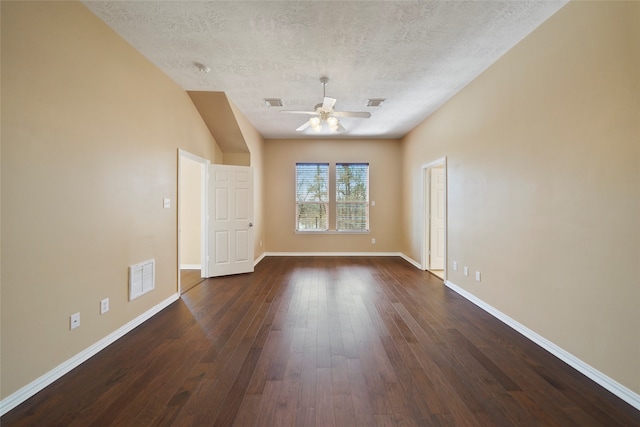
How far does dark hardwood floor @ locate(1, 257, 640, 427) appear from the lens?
153cm

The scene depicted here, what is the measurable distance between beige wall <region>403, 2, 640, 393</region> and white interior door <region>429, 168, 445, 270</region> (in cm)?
170

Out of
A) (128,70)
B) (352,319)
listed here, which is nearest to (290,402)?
(352,319)

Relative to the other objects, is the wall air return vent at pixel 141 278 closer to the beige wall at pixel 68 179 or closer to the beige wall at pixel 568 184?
the beige wall at pixel 68 179

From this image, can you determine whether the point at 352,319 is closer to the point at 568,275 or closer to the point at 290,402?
the point at 290,402

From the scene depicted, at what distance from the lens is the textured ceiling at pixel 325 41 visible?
2.08 meters

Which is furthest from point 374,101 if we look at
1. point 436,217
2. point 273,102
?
point 436,217

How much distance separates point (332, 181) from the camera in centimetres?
635

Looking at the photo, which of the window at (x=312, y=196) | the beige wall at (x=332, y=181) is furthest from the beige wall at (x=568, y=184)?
the window at (x=312, y=196)

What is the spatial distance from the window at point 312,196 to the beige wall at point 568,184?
142 inches

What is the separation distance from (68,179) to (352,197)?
5214mm

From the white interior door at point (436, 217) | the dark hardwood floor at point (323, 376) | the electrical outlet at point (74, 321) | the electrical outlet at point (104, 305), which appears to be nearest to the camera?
the dark hardwood floor at point (323, 376)

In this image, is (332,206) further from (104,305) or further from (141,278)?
(104,305)

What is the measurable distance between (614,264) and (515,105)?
1.69m

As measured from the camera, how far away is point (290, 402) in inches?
64.1
